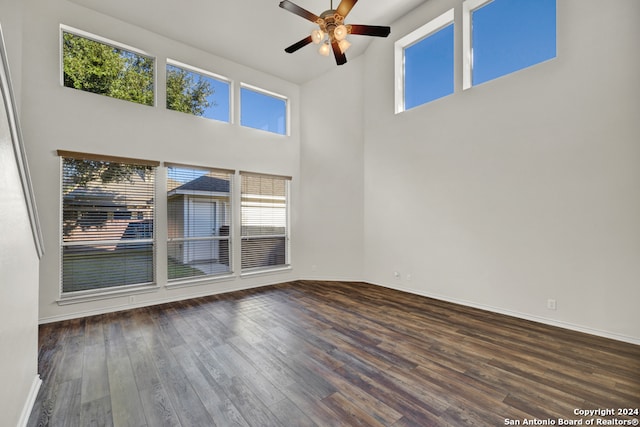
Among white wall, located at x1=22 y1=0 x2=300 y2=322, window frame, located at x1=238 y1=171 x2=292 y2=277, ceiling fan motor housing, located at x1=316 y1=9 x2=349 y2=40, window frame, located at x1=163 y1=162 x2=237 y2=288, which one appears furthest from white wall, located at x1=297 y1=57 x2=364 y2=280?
ceiling fan motor housing, located at x1=316 y1=9 x2=349 y2=40

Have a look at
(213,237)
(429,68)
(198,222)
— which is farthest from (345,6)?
(213,237)

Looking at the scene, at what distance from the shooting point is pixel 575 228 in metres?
3.28

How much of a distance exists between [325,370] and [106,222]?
390 centimetres

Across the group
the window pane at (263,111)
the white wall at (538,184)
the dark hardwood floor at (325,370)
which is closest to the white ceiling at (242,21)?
the window pane at (263,111)

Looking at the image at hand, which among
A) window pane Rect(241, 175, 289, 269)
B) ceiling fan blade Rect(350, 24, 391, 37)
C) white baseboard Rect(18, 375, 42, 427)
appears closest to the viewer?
white baseboard Rect(18, 375, 42, 427)

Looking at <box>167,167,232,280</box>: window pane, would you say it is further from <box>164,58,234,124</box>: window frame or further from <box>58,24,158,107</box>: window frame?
<box>58,24,158,107</box>: window frame

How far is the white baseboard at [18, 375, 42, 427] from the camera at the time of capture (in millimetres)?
1788

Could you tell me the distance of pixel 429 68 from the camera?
485 cm

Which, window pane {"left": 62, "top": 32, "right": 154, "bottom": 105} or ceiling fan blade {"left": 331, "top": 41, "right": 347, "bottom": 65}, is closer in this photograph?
ceiling fan blade {"left": 331, "top": 41, "right": 347, "bottom": 65}

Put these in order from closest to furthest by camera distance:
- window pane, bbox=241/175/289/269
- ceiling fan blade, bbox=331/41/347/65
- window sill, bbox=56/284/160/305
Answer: ceiling fan blade, bbox=331/41/347/65 → window sill, bbox=56/284/160/305 → window pane, bbox=241/175/289/269

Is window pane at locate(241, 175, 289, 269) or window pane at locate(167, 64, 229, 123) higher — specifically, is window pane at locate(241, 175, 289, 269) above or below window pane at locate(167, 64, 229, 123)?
below

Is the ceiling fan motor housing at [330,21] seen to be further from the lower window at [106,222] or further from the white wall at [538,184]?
the lower window at [106,222]

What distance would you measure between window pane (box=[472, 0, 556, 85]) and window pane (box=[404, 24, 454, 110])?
41cm

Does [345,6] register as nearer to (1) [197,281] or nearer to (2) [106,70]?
(2) [106,70]
